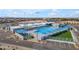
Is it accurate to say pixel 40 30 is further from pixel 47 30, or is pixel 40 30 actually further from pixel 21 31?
pixel 21 31

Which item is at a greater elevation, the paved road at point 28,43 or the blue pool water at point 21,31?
the blue pool water at point 21,31

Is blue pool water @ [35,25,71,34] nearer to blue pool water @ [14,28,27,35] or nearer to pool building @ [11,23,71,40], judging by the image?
pool building @ [11,23,71,40]

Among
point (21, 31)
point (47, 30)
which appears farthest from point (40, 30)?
point (21, 31)

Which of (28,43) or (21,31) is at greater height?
(21,31)

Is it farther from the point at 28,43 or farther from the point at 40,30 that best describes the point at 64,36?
the point at 28,43

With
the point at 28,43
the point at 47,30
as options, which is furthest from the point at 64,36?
the point at 28,43

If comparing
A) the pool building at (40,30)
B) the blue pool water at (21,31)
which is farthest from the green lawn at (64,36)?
the blue pool water at (21,31)

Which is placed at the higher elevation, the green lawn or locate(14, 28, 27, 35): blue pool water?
locate(14, 28, 27, 35): blue pool water

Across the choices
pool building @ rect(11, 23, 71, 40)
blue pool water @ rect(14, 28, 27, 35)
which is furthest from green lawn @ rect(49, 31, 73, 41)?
blue pool water @ rect(14, 28, 27, 35)

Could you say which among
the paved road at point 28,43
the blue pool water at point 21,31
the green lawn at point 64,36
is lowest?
the paved road at point 28,43

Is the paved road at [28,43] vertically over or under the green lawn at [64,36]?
under

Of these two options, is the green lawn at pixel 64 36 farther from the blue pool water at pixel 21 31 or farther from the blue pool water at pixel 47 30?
the blue pool water at pixel 21 31

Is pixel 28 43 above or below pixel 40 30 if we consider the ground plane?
below

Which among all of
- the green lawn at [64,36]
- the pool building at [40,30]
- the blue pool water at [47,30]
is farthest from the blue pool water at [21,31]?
the green lawn at [64,36]
